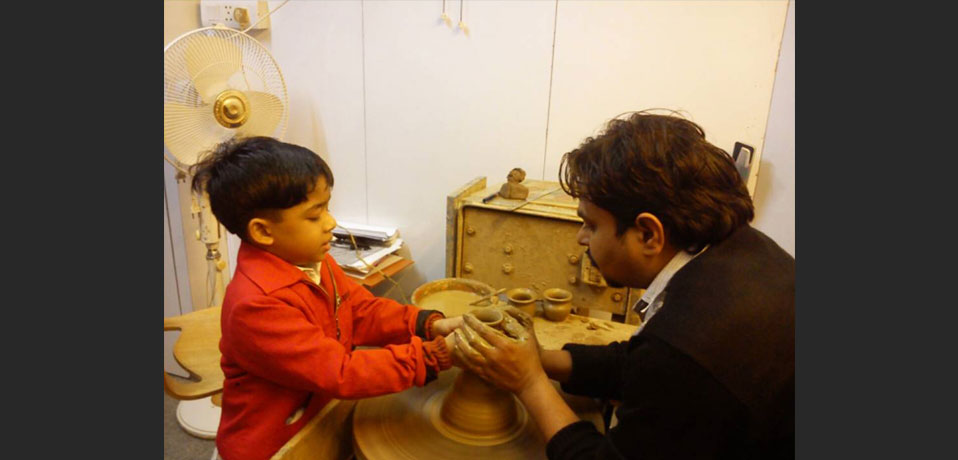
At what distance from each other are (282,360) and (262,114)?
1704 mm

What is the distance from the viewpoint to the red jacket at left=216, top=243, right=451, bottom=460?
1.13 meters

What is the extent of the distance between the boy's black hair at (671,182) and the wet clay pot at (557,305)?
0.76m

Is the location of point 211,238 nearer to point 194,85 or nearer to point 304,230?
point 194,85

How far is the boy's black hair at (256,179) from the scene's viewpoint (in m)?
1.18

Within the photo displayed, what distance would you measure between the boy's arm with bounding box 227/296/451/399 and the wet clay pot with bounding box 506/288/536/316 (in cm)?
64

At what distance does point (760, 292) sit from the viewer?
96cm

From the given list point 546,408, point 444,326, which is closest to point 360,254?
point 444,326

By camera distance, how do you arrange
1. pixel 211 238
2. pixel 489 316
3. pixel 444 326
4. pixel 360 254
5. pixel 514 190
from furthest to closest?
pixel 360 254
pixel 211 238
pixel 514 190
pixel 444 326
pixel 489 316

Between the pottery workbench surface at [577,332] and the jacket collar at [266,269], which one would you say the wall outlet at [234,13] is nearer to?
the jacket collar at [266,269]

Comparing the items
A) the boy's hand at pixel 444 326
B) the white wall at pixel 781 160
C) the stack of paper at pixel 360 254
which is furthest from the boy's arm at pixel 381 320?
the white wall at pixel 781 160

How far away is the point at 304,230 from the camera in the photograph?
124cm

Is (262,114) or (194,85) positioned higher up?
(194,85)

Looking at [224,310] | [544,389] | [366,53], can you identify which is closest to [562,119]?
[366,53]

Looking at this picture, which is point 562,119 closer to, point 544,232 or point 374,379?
point 544,232
